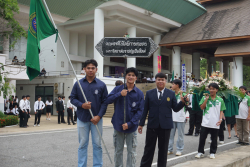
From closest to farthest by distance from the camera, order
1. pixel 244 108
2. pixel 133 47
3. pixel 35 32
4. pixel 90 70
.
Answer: pixel 90 70 → pixel 35 32 → pixel 133 47 → pixel 244 108

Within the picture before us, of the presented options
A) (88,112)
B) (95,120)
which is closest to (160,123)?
(95,120)

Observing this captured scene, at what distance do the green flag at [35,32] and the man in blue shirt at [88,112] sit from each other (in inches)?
40.7

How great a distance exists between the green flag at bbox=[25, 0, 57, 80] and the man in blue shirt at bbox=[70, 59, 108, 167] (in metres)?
1.03

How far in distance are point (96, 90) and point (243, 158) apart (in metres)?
3.88

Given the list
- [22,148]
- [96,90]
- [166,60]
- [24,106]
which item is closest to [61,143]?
[22,148]

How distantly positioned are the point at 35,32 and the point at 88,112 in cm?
194

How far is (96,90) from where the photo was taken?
4.92 metres

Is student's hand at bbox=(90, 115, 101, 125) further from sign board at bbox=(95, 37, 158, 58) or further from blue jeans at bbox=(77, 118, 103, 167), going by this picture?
sign board at bbox=(95, 37, 158, 58)

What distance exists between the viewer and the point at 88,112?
4.86 m

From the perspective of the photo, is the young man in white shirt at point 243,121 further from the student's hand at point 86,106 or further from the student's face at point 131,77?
the student's hand at point 86,106

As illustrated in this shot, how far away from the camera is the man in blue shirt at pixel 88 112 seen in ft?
15.7

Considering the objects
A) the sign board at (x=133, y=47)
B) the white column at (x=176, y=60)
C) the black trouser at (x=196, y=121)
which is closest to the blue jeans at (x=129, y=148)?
the sign board at (x=133, y=47)

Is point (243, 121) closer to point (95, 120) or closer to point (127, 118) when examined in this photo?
point (127, 118)

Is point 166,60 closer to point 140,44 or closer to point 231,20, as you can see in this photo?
point 231,20
